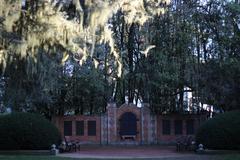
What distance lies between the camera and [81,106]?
38.7 m

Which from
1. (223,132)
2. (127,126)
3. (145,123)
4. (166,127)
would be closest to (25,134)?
(223,132)

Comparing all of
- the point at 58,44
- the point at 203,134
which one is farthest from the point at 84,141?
the point at 58,44

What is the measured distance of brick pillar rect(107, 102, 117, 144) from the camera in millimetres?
34281

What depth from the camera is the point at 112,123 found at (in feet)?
113

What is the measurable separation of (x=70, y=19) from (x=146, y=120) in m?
23.2

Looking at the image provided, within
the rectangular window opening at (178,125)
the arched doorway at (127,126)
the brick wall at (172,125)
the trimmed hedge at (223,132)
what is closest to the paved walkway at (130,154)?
the trimmed hedge at (223,132)

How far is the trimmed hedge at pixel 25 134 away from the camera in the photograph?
24562 millimetres

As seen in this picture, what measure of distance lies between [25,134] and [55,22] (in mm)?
14230

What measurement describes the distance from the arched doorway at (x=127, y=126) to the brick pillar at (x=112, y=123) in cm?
42

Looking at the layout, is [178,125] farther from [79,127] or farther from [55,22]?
[55,22]

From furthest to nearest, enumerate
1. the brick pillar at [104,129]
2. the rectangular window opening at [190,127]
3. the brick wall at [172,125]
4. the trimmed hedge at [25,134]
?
the rectangular window opening at [190,127] → the brick wall at [172,125] → the brick pillar at [104,129] → the trimmed hedge at [25,134]

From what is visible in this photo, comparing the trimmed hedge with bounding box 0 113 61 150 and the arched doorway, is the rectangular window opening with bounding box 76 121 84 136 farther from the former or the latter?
the trimmed hedge with bounding box 0 113 61 150

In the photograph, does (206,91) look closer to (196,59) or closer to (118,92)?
(196,59)

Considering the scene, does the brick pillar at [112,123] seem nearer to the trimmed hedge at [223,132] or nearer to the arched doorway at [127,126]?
the arched doorway at [127,126]
